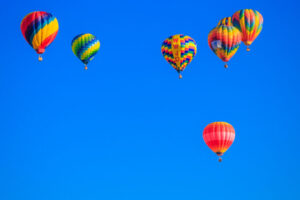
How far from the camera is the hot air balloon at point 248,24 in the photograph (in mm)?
58625

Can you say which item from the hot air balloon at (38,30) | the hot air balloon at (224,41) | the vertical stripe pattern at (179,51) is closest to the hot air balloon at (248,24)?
the hot air balloon at (224,41)

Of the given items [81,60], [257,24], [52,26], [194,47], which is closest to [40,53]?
[52,26]

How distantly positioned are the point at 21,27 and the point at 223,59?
1369cm

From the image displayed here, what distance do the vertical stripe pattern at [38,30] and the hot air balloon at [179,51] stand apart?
27.8ft

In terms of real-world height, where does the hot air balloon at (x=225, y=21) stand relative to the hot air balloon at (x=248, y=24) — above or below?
above

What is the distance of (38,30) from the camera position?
55.3 meters

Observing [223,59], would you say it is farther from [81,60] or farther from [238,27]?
[81,60]

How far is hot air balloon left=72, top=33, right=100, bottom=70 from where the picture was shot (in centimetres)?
6222

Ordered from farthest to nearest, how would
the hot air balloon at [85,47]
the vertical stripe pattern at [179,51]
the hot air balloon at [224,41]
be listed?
the hot air balloon at [85,47], the vertical stripe pattern at [179,51], the hot air balloon at [224,41]

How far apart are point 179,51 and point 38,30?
9973 mm

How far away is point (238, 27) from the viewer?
58906mm

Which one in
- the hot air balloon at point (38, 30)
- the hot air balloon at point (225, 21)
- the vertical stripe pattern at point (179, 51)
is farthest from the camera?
the hot air balloon at point (225, 21)

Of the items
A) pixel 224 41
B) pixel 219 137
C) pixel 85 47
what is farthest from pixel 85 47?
pixel 219 137

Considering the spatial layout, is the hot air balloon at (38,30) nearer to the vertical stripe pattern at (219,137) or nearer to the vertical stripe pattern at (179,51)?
the vertical stripe pattern at (179,51)
